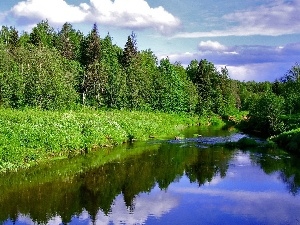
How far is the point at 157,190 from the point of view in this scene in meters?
29.2

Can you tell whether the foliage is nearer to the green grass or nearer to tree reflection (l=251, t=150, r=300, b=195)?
the green grass

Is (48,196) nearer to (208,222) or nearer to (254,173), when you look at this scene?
(208,222)

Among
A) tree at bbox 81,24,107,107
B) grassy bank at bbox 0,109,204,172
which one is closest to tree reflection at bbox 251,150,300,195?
grassy bank at bbox 0,109,204,172

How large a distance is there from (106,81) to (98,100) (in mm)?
4774

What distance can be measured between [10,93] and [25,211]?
3700 centimetres

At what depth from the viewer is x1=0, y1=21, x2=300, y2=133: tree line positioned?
190 ft

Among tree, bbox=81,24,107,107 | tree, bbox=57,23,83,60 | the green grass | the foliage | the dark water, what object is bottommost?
the dark water

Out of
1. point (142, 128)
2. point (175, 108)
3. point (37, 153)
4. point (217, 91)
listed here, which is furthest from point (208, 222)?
point (217, 91)

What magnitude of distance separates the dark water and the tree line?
2087cm

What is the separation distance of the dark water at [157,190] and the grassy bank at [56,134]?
175 centimetres

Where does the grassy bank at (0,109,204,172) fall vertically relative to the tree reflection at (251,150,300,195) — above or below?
above

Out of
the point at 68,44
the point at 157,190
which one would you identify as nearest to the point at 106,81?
the point at 68,44

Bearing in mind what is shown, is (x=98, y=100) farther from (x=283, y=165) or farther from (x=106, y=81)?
(x=283, y=165)

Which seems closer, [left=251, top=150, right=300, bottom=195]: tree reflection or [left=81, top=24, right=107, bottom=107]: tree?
[left=251, top=150, right=300, bottom=195]: tree reflection
